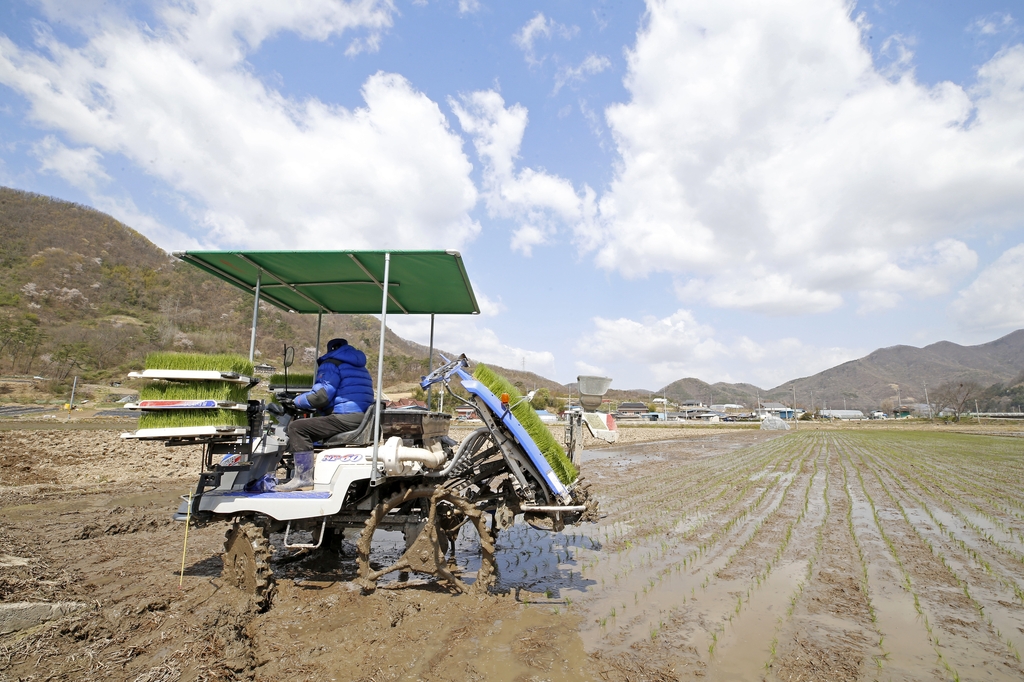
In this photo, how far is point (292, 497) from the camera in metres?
4.78

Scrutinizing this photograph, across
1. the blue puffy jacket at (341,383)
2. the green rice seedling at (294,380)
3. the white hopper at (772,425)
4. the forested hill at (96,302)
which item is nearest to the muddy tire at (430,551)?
the blue puffy jacket at (341,383)

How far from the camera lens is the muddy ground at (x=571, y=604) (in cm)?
366

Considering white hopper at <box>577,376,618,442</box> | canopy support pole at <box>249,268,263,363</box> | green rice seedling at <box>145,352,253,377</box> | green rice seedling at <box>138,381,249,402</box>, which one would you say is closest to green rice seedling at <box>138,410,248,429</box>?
green rice seedling at <box>138,381,249,402</box>

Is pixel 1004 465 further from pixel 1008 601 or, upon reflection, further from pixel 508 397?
pixel 508 397

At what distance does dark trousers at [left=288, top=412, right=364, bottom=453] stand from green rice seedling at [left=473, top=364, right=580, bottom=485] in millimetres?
1320

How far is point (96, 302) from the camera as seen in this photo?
6762cm

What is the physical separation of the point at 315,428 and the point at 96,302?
8173 cm

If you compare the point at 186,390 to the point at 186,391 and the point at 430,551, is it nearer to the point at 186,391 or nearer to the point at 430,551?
the point at 186,391

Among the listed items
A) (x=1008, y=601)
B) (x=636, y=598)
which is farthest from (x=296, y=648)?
(x=1008, y=601)

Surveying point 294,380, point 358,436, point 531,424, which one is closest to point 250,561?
point 358,436

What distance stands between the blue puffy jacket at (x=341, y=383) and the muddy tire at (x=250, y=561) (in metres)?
1.21

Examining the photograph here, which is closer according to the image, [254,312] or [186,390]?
[186,390]

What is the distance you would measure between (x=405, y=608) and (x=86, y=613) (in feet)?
8.17

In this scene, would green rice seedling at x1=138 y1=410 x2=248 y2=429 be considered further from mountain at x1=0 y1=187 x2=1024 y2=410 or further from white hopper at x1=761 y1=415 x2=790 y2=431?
white hopper at x1=761 y1=415 x2=790 y2=431
